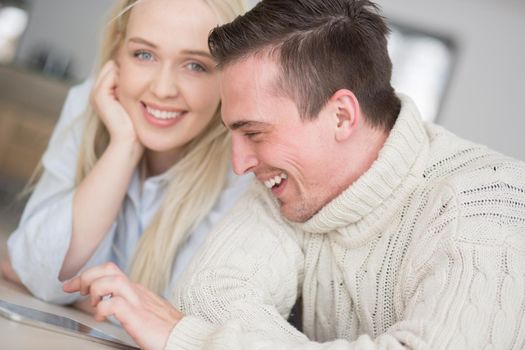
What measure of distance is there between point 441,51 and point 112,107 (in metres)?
5.31

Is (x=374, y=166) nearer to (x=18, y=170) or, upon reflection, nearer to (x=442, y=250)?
(x=442, y=250)

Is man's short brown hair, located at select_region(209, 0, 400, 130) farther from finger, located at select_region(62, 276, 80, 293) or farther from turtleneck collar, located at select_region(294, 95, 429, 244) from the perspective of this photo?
finger, located at select_region(62, 276, 80, 293)

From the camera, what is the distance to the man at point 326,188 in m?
1.06

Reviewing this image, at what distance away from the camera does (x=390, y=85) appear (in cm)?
129

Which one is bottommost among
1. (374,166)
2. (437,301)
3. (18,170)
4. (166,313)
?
(18,170)

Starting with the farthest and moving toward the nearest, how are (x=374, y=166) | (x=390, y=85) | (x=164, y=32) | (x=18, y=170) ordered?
(x=18, y=170) < (x=164, y=32) < (x=390, y=85) < (x=374, y=166)

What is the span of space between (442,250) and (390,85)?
1.32ft

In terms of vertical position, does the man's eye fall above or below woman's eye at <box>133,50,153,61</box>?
below

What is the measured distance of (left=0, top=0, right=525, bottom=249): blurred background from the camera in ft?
20.4

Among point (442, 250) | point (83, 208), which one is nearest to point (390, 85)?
point (442, 250)

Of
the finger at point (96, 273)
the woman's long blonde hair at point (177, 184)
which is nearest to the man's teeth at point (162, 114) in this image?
the woman's long blonde hair at point (177, 184)

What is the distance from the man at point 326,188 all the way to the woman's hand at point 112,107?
0.40 metres

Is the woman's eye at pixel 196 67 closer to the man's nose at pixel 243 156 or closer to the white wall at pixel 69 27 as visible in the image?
the man's nose at pixel 243 156

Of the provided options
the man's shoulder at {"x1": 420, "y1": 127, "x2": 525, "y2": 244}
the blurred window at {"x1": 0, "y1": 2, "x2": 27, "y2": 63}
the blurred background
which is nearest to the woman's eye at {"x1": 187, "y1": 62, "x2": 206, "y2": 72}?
the man's shoulder at {"x1": 420, "y1": 127, "x2": 525, "y2": 244}
